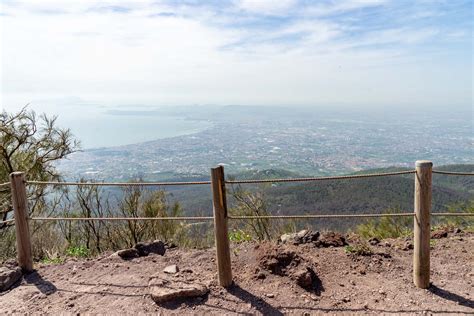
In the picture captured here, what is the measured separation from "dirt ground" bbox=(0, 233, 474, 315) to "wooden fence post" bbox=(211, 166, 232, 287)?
0.57 ft

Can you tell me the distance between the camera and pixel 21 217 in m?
4.61

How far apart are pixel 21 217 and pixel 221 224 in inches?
107

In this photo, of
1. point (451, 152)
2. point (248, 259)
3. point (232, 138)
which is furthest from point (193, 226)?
point (232, 138)

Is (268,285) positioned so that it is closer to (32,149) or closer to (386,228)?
(386,228)

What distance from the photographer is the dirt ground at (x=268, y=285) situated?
12.2 ft

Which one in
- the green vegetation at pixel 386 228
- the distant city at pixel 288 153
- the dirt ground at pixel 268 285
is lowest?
the distant city at pixel 288 153

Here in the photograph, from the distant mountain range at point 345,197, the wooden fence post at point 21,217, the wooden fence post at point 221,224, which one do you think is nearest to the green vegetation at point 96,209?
the wooden fence post at point 21,217

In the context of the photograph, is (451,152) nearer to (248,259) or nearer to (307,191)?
(307,191)

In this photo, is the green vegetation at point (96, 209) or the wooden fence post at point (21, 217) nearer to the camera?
the wooden fence post at point (21, 217)

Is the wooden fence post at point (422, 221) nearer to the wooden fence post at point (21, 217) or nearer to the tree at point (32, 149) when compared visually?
the wooden fence post at point (21, 217)

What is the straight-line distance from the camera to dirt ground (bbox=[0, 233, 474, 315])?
3730 mm

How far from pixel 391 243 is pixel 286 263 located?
6.77ft

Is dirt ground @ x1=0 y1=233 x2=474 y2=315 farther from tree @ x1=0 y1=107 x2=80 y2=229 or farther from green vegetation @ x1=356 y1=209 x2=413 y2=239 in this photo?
tree @ x1=0 y1=107 x2=80 y2=229

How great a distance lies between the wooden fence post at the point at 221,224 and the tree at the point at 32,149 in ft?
26.4
